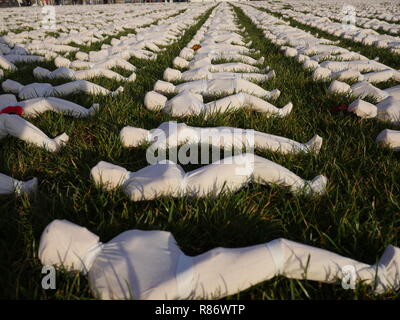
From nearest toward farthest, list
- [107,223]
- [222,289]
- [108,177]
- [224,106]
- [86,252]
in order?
1. [222,289]
2. [86,252]
3. [107,223]
4. [108,177]
5. [224,106]

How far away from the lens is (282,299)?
1228 millimetres

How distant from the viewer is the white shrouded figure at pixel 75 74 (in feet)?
13.4

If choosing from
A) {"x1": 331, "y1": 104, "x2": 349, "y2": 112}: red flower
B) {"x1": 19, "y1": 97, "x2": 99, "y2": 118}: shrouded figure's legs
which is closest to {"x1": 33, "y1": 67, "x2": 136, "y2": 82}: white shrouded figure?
{"x1": 19, "y1": 97, "x2": 99, "y2": 118}: shrouded figure's legs

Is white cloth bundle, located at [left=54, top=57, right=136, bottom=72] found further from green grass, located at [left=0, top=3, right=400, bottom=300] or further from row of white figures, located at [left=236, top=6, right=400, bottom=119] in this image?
row of white figures, located at [left=236, top=6, right=400, bottom=119]

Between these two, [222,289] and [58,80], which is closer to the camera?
[222,289]

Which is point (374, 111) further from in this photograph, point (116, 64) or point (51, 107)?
point (116, 64)

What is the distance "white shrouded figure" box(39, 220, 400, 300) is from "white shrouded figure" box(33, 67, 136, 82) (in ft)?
10.4

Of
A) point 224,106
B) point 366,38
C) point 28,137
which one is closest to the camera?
point 28,137

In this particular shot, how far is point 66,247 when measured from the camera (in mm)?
1294

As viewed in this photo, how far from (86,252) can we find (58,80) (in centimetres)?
328

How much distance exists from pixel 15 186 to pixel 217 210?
1099mm

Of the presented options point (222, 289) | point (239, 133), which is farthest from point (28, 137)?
point (222, 289)

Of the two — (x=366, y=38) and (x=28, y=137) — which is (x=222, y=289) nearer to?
(x=28, y=137)

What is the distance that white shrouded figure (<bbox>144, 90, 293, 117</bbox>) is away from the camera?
9.39 ft
